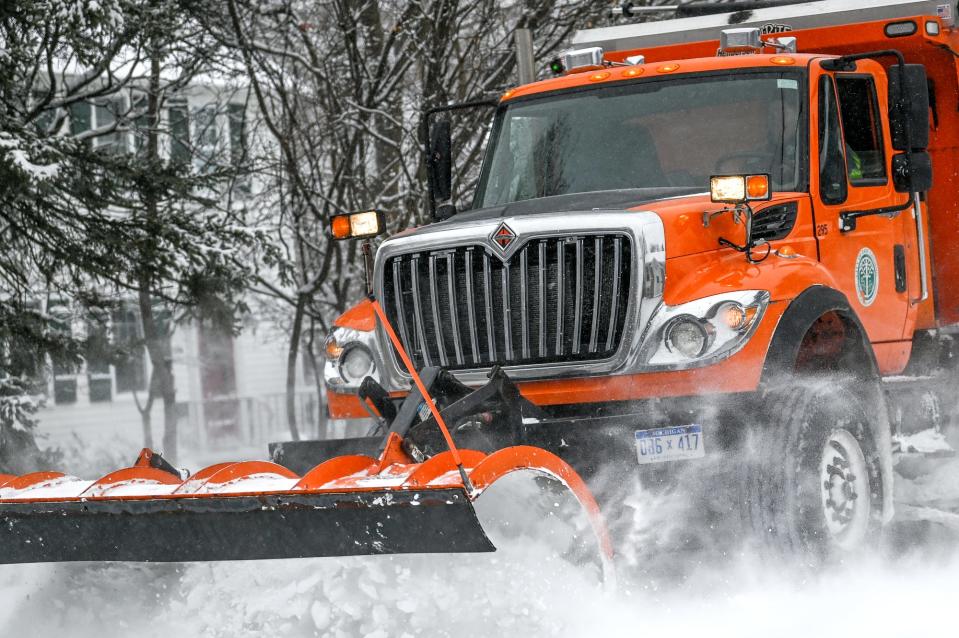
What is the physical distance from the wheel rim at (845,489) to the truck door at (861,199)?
2.67ft

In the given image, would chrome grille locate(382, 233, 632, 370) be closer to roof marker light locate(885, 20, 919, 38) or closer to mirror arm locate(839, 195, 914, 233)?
mirror arm locate(839, 195, 914, 233)

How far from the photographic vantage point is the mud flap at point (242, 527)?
163 inches

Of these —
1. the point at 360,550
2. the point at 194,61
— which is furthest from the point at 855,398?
the point at 194,61

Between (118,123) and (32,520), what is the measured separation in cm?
939

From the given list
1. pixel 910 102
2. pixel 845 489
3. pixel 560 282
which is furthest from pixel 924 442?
pixel 560 282

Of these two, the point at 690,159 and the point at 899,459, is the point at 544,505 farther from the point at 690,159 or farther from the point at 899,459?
the point at 899,459

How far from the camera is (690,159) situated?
20.7 ft

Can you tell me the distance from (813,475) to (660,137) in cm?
199

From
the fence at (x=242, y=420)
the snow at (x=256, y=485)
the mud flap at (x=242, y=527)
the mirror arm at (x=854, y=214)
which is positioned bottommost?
the fence at (x=242, y=420)

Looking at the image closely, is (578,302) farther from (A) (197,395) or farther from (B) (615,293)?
(A) (197,395)

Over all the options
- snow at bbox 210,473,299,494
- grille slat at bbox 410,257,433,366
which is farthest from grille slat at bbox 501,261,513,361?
snow at bbox 210,473,299,494

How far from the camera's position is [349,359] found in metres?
6.17

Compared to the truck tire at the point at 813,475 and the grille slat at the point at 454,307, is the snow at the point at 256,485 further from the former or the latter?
the truck tire at the point at 813,475

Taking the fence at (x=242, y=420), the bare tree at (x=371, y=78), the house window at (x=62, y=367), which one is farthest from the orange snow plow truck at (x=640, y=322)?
the fence at (x=242, y=420)
